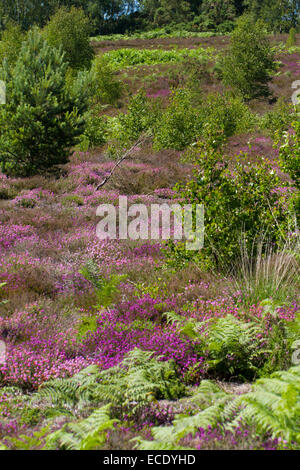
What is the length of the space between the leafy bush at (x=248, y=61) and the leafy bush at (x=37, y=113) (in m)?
23.3

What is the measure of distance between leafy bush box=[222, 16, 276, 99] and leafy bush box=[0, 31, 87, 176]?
23.3m

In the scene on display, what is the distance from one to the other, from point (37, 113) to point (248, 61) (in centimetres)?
2632

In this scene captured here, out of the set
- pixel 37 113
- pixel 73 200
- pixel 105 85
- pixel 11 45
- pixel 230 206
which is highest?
pixel 11 45

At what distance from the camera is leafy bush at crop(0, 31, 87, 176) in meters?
12.0

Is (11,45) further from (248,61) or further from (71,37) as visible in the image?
(248,61)

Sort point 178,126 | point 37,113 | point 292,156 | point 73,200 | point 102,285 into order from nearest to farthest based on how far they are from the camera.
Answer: point 102,285 < point 292,156 < point 73,200 < point 37,113 < point 178,126

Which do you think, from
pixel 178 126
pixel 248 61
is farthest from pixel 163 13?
pixel 178 126

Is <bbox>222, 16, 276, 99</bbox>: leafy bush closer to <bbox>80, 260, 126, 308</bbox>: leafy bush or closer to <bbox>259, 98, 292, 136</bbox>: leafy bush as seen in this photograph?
<bbox>259, 98, 292, 136</bbox>: leafy bush

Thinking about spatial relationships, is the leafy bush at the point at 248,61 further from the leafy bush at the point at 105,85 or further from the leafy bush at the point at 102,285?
the leafy bush at the point at 102,285

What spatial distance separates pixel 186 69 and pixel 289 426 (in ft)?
132

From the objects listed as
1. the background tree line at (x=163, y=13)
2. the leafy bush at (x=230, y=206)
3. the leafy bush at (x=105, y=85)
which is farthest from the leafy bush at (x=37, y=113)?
the background tree line at (x=163, y=13)

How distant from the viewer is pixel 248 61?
32969 millimetres

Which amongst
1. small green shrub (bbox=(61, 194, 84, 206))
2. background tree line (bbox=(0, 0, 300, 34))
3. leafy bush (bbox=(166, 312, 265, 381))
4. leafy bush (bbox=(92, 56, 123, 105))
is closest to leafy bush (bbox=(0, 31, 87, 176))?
small green shrub (bbox=(61, 194, 84, 206))
